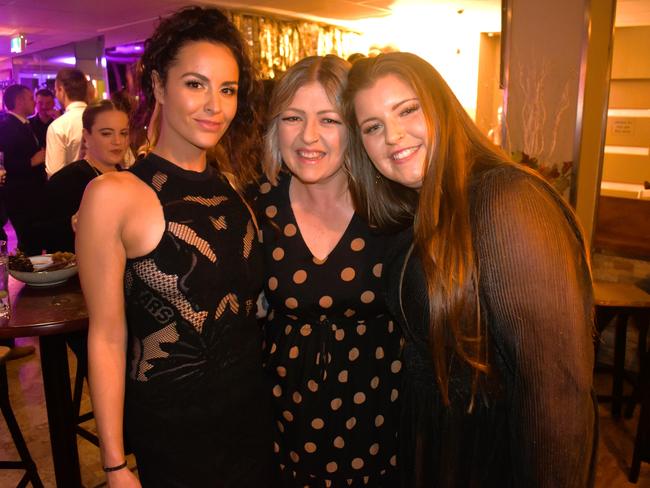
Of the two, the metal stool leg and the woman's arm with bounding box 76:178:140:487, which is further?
the metal stool leg

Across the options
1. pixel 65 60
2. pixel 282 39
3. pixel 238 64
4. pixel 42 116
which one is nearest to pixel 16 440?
pixel 238 64

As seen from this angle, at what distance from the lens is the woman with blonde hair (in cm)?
156

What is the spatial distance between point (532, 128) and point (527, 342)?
3.17 meters

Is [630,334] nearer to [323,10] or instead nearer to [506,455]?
[506,455]

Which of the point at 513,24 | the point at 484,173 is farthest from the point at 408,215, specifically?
the point at 513,24

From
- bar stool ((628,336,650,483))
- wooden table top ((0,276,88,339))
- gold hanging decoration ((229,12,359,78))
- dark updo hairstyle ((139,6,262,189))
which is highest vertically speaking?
gold hanging decoration ((229,12,359,78))

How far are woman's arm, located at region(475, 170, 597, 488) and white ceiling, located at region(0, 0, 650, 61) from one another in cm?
492

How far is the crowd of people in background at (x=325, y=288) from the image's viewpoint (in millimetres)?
1117

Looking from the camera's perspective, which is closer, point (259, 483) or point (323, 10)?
Result: point (259, 483)

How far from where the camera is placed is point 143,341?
52.9 inches

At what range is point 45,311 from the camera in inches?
73.7

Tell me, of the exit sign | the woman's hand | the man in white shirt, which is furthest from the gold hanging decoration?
the woman's hand

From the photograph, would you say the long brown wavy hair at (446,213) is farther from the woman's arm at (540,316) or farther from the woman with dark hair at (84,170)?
the woman with dark hair at (84,170)

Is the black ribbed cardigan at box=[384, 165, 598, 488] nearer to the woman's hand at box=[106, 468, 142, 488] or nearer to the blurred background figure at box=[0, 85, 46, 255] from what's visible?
the woman's hand at box=[106, 468, 142, 488]
